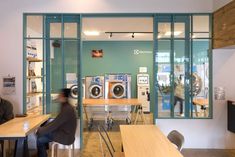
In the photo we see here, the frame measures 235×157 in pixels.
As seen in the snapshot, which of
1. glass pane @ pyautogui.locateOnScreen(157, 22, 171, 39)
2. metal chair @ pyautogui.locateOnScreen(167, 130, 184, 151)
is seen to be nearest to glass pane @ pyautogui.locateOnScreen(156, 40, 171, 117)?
glass pane @ pyautogui.locateOnScreen(157, 22, 171, 39)

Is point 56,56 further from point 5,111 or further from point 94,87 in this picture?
point 94,87

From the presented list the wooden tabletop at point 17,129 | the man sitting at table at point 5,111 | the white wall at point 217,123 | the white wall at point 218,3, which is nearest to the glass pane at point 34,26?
the man sitting at table at point 5,111

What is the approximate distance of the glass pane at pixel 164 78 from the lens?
5770 mm

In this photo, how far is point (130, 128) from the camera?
4.32m

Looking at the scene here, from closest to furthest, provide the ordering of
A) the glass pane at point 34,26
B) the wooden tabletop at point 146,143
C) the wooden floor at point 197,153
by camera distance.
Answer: the wooden tabletop at point 146,143
the wooden floor at point 197,153
the glass pane at point 34,26

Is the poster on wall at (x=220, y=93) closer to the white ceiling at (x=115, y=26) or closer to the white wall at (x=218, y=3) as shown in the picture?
the white ceiling at (x=115, y=26)

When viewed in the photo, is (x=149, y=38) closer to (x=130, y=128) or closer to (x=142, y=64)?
(x=142, y=64)

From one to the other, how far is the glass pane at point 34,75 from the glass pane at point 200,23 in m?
3.22


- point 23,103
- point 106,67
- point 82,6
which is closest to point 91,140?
point 23,103

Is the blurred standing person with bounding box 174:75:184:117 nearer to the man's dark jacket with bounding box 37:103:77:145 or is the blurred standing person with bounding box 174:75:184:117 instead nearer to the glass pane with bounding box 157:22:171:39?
the glass pane with bounding box 157:22:171:39

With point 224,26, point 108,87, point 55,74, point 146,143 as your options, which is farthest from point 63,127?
point 108,87

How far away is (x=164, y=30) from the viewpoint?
578cm

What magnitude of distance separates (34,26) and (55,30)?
69cm

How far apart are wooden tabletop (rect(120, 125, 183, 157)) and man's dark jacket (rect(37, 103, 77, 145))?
0.79 m
